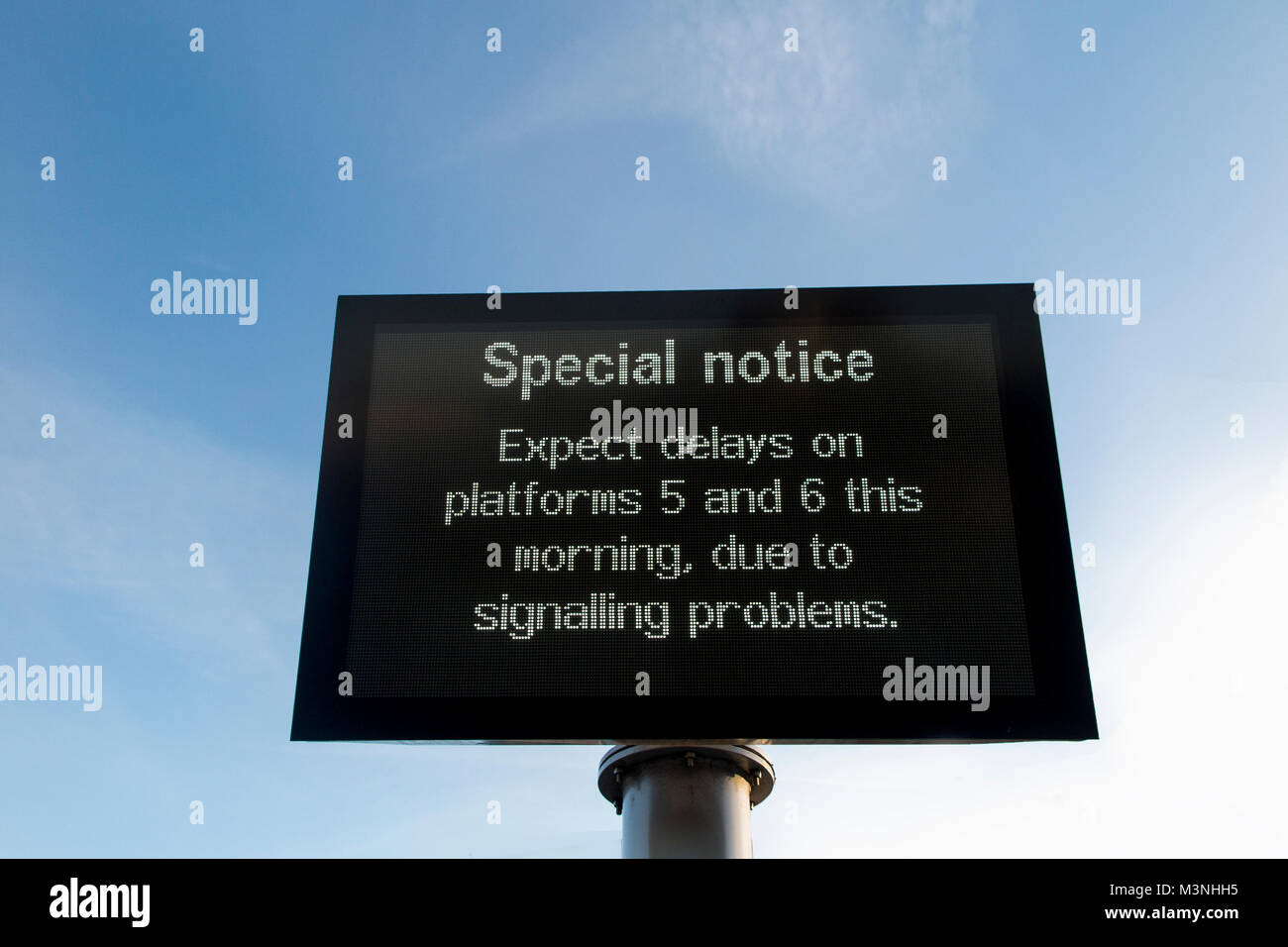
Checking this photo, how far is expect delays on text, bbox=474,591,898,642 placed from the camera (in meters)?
3.74

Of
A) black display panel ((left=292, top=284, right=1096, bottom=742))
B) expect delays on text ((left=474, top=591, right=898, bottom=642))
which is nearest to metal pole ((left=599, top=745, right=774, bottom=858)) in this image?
black display panel ((left=292, top=284, right=1096, bottom=742))

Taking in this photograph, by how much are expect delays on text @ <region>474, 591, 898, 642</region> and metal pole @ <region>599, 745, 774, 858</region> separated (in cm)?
53

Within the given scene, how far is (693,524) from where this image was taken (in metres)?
3.90

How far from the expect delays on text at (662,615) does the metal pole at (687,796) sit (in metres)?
0.53

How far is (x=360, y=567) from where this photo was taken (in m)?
3.89

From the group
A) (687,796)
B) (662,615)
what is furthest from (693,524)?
(687,796)

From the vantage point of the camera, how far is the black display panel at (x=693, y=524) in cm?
365

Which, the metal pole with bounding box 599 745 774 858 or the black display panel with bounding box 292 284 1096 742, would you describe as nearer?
the black display panel with bounding box 292 284 1096 742

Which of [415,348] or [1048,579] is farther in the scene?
[415,348]

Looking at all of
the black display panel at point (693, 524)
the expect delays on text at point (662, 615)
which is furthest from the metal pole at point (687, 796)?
the expect delays on text at point (662, 615)

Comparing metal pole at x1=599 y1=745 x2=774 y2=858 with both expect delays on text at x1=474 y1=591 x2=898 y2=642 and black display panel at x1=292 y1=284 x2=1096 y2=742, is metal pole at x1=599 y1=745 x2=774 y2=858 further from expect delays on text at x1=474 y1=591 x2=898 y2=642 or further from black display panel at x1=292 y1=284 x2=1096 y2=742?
expect delays on text at x1=474 y1=591 x2=898 y2=642
